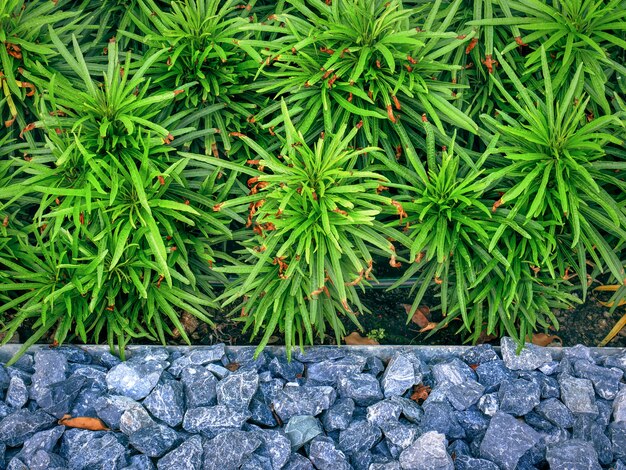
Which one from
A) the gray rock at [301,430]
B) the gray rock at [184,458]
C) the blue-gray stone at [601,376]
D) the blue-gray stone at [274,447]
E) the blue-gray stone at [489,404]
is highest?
the blue-gray stone at [601,376]

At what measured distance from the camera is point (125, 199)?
2523mm

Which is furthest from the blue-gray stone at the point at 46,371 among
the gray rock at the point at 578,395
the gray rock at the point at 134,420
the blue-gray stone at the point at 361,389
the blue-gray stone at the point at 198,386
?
the gray rock at the point at 578,395

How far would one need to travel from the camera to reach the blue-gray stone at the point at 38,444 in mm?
2236

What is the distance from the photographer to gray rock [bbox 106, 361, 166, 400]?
2.44 m

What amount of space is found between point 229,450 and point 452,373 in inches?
32.6

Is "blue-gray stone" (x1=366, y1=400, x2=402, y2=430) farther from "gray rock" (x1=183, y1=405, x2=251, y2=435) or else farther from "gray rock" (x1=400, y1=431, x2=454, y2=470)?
"gray rock" (x1=183, y1=405, x2=251, y2=435)

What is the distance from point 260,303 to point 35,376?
0.82 meters

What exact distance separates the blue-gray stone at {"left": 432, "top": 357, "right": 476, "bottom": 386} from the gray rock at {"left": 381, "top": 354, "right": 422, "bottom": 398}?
0.23ft

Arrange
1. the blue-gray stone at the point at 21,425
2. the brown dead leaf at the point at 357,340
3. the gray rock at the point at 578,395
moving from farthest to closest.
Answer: the brown dead leaf at the point at 357,340 < the gray rock at the point at 578,395 < the blue-gray stone at the point at 21,425

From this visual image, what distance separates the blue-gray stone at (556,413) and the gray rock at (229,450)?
38.4 inches

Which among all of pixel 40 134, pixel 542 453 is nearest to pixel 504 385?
pixel 542 453

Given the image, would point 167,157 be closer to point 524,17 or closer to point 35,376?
point 35,376

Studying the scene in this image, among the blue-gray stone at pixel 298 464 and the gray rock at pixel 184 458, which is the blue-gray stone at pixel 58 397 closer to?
the gray rock at pixel 184 458

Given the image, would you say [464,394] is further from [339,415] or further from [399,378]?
[339,415]
